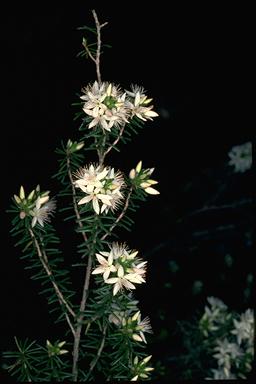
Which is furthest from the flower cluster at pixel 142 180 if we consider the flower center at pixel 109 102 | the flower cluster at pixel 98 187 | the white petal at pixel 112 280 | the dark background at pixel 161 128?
the dark background at pixel 161 128

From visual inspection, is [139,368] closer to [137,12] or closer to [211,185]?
[137,12]

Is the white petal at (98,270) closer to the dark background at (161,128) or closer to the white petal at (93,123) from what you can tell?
the white petal at (93,123)

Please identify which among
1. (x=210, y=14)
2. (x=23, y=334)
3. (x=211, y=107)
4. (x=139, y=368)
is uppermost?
(x=210, y=14)

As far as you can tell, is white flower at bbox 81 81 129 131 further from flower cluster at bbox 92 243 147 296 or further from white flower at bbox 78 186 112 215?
flower cluster at bbox 92 243 147 296

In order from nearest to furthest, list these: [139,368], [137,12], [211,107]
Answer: [139,368], [137,12], [211,107]

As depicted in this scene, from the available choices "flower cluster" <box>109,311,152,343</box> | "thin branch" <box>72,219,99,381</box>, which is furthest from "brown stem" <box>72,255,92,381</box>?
"flower cluster" <box>109,311,152,343</box>

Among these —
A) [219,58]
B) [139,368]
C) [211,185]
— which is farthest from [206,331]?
[219,58]

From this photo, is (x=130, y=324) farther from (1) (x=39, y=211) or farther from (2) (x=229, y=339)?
(2) (x=229, y=339)
